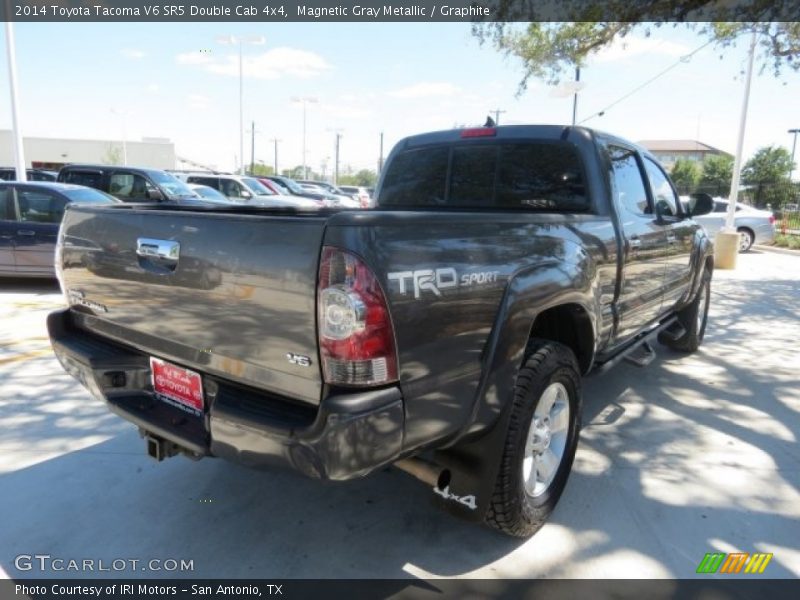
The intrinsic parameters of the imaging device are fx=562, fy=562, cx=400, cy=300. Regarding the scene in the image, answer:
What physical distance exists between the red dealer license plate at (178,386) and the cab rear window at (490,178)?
2229 mm

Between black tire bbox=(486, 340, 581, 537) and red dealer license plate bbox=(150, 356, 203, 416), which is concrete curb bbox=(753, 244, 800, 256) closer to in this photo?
black tire bbox=(486, 340, 581, 537)

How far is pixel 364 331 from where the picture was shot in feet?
5.86

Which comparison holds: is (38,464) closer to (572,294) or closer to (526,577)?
(526,577)

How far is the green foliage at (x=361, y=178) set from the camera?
104594mm

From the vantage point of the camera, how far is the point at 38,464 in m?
3.29

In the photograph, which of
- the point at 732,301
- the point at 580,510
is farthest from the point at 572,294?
Result: the point at 732,301

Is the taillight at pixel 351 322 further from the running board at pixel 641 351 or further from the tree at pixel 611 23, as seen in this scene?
the tree at pixel 611 23

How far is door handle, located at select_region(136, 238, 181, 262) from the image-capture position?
2.15 metres

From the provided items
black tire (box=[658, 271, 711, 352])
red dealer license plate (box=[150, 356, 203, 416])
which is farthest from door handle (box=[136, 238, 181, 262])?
black tire (box=[658, 271, 711, 352])

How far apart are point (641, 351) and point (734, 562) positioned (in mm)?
2982

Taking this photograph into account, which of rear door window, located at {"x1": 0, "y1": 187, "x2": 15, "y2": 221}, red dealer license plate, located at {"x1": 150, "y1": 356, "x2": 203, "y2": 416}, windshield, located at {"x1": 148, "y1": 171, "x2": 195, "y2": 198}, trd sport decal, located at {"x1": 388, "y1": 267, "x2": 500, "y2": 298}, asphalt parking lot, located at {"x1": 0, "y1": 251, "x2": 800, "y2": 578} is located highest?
windshield, located at {"x1": 148, "y1": 171, "x2": 195, "y2": 198}

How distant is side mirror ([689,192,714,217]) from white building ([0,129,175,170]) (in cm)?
5872

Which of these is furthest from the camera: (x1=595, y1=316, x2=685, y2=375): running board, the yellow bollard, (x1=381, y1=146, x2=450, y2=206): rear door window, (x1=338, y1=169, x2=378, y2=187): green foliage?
(x1=338, y1=169, x2=378, y2=187): green foliage

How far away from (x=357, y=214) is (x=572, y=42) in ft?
41.4
